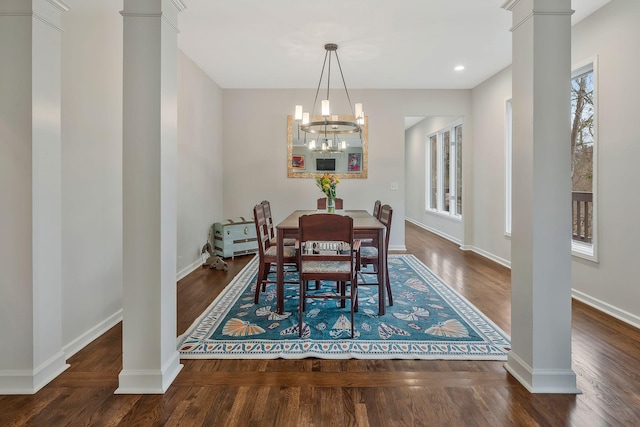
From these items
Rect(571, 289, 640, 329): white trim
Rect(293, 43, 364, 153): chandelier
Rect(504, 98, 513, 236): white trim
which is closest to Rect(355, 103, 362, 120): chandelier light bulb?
Rect(293, 43, 364, 153): chandelier

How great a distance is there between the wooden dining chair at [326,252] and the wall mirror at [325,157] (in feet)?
10.2

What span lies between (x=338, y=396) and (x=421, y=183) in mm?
8129

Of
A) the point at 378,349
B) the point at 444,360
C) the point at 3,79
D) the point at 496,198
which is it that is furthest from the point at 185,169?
the point at 496,198

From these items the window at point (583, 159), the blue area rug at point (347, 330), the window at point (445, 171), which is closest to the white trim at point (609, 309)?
the window at point (583, 159)

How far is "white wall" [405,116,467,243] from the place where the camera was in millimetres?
7258

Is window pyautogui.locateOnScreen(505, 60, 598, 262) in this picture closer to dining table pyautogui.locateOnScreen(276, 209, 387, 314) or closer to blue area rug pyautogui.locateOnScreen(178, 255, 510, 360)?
blue area rug pyautogui.locateOnScreen(178, 255, 510, 360)

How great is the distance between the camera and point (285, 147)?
228 inches

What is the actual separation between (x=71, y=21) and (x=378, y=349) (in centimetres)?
304

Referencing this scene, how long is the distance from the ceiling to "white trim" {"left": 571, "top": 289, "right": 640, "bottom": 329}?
2.60 m

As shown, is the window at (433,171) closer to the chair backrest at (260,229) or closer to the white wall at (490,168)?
the white wall at (490,168)

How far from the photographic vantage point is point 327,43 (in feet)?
12.6

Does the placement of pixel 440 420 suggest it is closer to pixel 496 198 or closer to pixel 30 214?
pixel 30 214

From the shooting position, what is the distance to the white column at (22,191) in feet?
6.07

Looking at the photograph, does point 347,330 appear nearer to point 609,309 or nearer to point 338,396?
point 338,396
